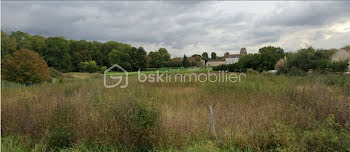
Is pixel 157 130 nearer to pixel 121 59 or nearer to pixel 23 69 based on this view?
pixel 23 69

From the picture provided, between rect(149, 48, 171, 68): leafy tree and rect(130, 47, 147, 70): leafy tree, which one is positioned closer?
rect(130, 47, 147, 70): leafy tree

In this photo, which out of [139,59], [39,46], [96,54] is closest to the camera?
[39,46]

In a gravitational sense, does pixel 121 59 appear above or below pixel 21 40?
below

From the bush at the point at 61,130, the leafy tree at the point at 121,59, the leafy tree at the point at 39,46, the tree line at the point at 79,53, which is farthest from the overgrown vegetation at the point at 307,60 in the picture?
the leafy tree at the point at 39,46

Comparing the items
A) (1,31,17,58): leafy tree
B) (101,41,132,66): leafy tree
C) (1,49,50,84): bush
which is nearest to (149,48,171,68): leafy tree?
(101,41,132,66): leafy tree

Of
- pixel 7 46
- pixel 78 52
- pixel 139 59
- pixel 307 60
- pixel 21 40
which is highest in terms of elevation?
pixel 21 40

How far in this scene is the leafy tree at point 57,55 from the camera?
4969cm

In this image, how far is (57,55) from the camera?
2013 inches

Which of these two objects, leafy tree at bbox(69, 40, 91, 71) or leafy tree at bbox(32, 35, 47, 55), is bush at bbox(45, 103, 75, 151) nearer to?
leafy tree at bbox(32, 35, 47, 55)

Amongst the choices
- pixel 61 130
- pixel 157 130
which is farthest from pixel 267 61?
pixel 61 130

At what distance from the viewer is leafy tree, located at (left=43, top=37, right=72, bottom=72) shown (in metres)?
49.7

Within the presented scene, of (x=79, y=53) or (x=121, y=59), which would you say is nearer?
(x=79, y=53)

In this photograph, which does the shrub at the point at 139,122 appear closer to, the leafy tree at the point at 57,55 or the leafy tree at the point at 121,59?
the leafy tree at the point at 121,59

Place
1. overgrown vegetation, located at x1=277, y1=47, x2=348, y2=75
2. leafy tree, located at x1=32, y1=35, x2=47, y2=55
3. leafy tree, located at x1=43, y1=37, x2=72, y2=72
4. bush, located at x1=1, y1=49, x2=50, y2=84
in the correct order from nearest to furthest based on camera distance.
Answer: overgrown vegetation, located at x1=277, y1=47, x2=348, y2=75
bush, located at x1=1, y1=49, x2=50, y2=84
leafy tree, located at x1=43, y1=37, x2=72, y2=72
leafy tree, located at x1=32, y1=35, x2=47, y2=55
